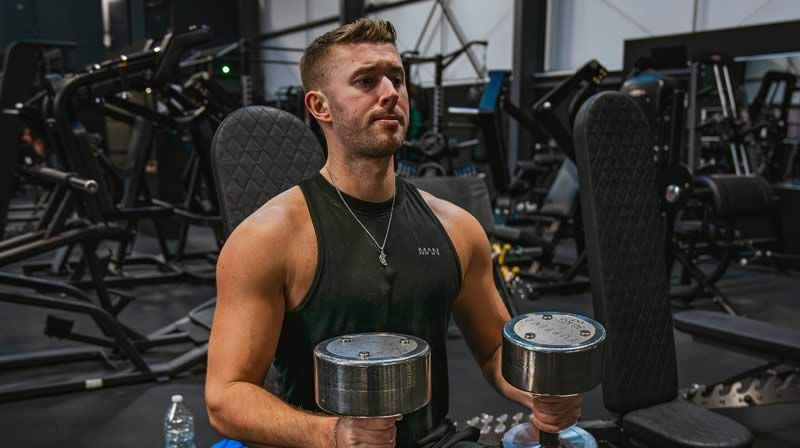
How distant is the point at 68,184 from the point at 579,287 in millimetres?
3523

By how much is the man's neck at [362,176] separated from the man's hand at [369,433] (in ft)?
1.89

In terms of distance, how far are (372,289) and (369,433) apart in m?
0.42

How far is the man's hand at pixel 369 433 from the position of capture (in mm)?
856

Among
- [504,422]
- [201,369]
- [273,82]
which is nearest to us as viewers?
[504,422]

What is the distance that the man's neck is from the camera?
1332 mm

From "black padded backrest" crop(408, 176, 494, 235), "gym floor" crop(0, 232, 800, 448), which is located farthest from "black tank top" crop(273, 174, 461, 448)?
"black padded backrest" crop(408, 176, 494, 235)

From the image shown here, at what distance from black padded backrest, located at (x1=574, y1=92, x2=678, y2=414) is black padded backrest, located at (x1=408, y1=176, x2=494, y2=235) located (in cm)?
133

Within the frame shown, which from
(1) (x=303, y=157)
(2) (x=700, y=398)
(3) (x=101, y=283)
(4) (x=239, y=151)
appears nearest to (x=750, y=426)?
(2) (x=700, y=398)

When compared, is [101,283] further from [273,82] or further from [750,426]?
[273,82]

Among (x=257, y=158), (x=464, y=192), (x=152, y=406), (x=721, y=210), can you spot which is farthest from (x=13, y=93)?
(x=721, y=210)

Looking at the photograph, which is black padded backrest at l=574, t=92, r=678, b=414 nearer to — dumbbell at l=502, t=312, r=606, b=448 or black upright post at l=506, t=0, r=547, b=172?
dumbbell at l=502, t=312, r=606, b=448

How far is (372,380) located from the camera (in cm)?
79

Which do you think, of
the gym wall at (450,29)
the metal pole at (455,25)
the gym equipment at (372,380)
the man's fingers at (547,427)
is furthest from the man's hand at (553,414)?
the metal pole at (455,25)

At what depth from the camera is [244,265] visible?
3.93ft
